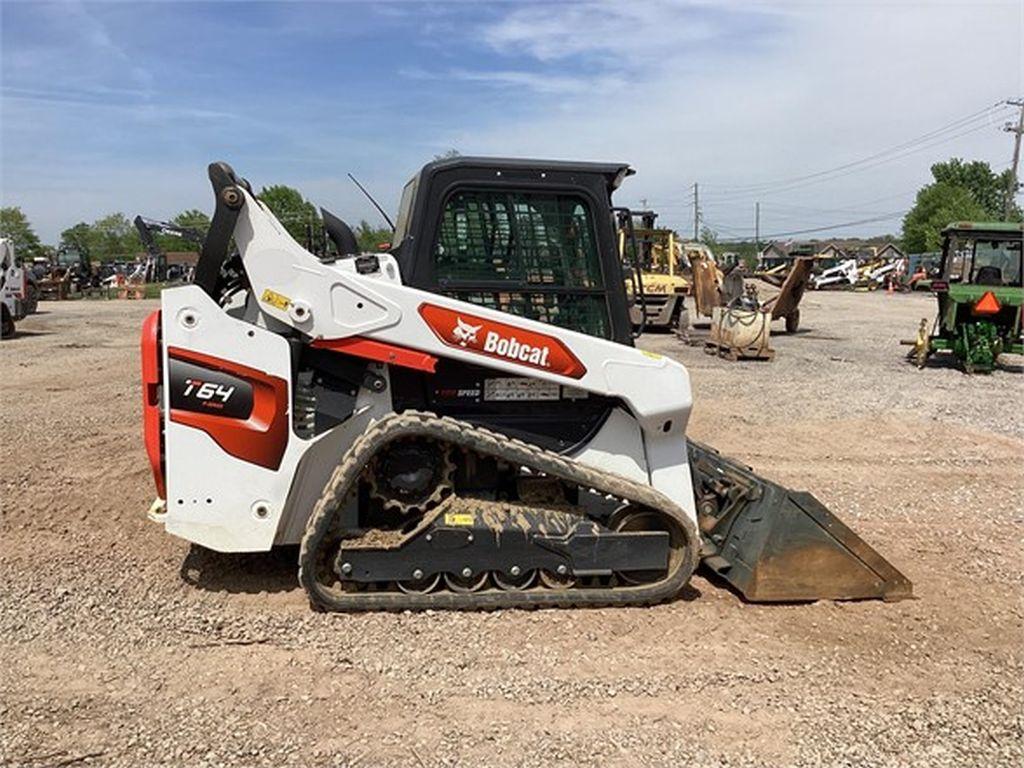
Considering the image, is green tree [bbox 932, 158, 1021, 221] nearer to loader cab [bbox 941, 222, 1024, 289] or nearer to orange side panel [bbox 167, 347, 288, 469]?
loader cab [bbox 941, 222, 1024, 289]

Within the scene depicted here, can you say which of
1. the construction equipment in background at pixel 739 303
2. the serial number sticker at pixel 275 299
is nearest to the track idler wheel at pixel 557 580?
the serial number sticker at pixel 275 299

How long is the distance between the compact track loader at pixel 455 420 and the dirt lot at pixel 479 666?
207 mm

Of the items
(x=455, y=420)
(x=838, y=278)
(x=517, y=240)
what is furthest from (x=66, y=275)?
(x=838, y=278)

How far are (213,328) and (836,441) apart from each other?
629cm

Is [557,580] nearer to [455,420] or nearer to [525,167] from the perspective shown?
[455,420]

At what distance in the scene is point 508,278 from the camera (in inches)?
173

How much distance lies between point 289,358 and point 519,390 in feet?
3.89

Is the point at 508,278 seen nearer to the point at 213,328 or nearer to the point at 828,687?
the point at 213,328

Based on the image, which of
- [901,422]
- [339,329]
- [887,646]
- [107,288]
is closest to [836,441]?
[901,422]

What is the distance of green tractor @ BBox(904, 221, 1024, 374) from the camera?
13148 mm

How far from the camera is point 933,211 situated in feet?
214

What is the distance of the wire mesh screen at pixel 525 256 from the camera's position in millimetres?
4328

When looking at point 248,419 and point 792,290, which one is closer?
point 248,419

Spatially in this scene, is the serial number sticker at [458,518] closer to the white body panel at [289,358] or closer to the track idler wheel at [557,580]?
the track idler wheel at [557,580]
